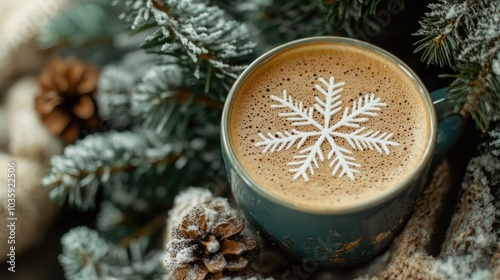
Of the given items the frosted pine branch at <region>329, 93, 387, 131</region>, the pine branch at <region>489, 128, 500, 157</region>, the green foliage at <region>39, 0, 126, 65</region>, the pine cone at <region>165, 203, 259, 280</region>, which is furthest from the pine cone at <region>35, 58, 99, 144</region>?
the pine branch at <region>489, 128, 500, 157</region>

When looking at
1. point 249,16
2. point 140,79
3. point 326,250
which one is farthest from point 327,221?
point 140,79

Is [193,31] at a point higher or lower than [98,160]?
higher

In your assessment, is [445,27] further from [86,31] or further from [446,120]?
[86,31]

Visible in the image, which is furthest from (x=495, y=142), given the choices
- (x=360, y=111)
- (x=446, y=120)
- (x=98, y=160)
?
(x=98, y=160)

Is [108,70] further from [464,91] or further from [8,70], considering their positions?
[464,91]

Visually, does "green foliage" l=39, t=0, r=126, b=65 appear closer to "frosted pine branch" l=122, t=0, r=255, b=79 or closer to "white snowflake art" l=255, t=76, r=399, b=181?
"frosted pine branch" l=122, t=0, r=255, b=79
